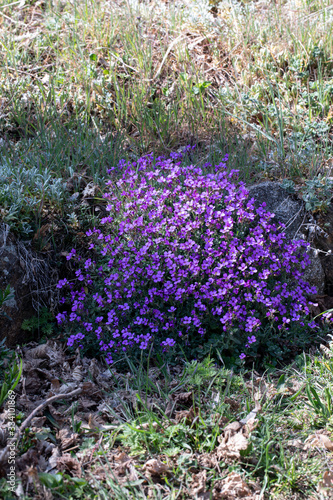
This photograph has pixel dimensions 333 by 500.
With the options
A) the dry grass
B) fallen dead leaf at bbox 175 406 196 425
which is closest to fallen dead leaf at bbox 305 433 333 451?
fallen dead leaf at bbox 175 406 196 425

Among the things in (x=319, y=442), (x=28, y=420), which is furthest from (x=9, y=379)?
(x=319, y=442)

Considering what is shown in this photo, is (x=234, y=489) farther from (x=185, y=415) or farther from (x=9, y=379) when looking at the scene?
(x=9, y=379)

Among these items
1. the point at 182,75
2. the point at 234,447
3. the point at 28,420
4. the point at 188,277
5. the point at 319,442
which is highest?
the point at 182,75

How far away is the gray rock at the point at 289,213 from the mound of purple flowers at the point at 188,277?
242 millimetres

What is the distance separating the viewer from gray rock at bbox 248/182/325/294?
11.3ft

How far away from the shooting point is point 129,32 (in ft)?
17.1

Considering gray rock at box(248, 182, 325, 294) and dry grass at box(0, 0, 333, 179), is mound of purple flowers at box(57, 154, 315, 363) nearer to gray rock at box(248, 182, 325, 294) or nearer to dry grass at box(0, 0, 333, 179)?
gray rock at box(248, 182, 325, 294)

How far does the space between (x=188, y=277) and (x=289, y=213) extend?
3.84 ft

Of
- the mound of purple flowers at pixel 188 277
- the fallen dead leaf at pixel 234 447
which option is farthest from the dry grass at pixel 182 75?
the fallen dead leaf at pixel 234 447

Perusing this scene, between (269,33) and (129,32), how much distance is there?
1676 mm

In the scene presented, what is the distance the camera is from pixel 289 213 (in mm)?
3521

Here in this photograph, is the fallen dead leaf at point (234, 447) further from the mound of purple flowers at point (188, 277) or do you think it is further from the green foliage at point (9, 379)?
the green foliage at point (9, 379)

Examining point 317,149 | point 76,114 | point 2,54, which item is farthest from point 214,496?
point 2,54

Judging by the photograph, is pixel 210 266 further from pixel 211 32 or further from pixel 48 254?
pixel 211 32
